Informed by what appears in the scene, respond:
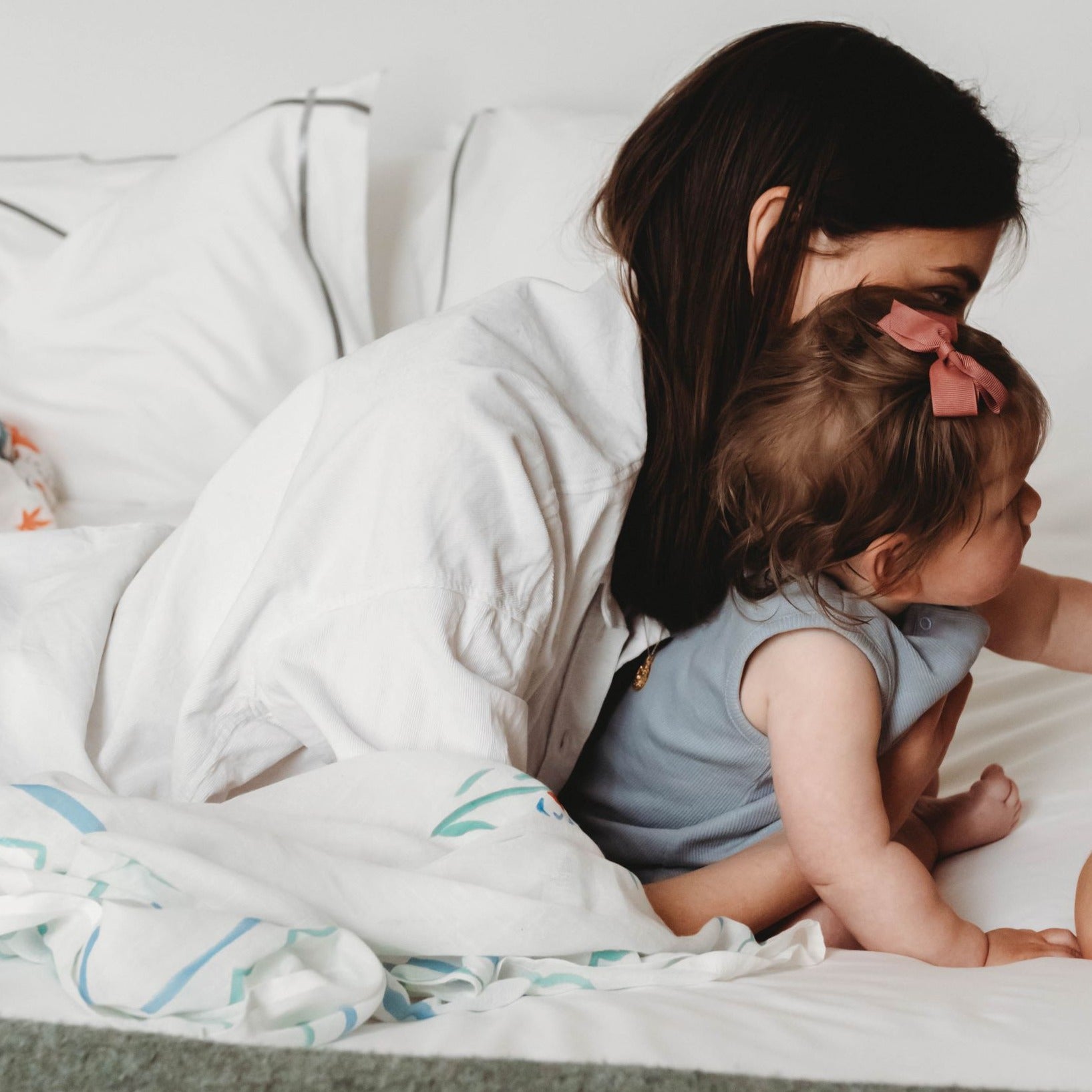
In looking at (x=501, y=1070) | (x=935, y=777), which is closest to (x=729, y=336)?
(x=935, y=777)

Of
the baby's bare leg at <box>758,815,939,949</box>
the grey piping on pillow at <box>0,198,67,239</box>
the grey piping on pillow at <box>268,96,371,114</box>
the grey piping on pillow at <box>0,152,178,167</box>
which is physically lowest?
the baby's bare leg at <box>758,815,939,949</box>

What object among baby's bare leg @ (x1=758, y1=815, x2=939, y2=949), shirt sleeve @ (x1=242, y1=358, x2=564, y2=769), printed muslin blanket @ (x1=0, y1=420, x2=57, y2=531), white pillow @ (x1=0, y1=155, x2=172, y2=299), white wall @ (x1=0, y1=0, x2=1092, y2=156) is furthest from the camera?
white wall @ (x1=0, y1=0, x2=1092, y2=156)

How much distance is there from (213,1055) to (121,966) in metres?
0.07

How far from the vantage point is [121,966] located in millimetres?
497

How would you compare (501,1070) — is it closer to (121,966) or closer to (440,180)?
(121,966)

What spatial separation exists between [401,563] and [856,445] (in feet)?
1.00

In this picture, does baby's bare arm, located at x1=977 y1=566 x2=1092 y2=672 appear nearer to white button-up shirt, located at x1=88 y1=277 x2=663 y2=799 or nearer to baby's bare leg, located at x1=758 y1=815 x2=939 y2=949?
baby's bare leg, located at x1=758 y1=815 x2=939 y2=949

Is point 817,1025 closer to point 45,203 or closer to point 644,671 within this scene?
point 644,671

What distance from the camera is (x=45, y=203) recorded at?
5.47ft

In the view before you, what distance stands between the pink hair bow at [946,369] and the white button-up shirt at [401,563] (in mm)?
188

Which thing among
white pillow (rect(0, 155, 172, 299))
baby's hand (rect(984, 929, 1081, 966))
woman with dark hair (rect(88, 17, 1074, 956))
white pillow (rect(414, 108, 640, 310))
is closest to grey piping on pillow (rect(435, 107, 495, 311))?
white pillow (rect(414, 108, 640, 310))

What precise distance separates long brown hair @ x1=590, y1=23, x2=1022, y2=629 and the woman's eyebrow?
0.03 meters

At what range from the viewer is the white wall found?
1.71 m

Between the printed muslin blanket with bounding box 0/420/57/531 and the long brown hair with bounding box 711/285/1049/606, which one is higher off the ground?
the long brown hair with bounding box 711/285/1049/606
